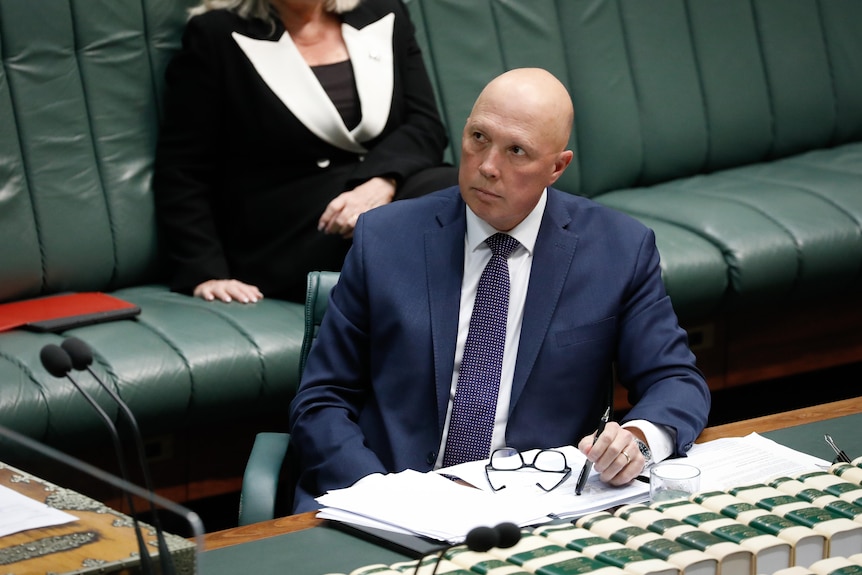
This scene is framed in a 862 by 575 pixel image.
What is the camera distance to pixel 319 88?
125 inches

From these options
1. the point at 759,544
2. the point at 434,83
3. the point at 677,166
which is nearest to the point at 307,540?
the point at 759,544

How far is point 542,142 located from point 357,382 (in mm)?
494

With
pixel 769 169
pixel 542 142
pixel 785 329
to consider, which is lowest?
pixel 785 329

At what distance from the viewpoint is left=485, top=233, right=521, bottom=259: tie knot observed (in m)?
2.12

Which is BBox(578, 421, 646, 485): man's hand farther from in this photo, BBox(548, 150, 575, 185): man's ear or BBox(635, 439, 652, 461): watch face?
BBox(548, 150, 575, 185): man's ear

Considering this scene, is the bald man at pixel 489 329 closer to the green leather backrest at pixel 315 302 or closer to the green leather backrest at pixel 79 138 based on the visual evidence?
the green leather backrest at pixel 315 302

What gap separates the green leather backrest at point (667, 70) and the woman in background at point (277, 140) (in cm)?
46

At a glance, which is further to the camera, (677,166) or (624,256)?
(677,166)

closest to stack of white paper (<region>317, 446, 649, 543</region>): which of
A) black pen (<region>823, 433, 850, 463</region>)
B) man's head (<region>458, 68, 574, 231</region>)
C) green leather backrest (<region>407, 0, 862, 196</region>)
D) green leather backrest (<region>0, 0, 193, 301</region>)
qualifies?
black pen (<region>823, 433, 850, 463</region>)

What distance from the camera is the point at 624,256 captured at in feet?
6.98

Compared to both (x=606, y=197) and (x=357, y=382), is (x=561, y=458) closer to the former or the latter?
(x=357, y=382)

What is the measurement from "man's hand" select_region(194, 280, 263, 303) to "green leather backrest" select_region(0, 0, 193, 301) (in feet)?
0.79

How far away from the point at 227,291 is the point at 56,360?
2.02 m

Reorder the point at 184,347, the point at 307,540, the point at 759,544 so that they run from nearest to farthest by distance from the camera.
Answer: the point at 759,544 → the point at 307,540 → the point at 184,347
